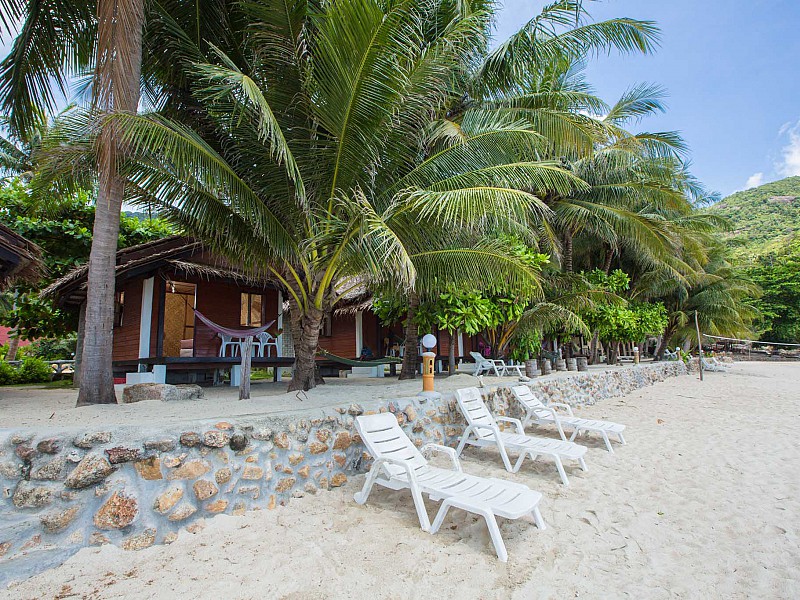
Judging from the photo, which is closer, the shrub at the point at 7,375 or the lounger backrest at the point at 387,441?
the lounger backrest at the point at 387,441

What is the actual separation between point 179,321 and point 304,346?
9861 mm

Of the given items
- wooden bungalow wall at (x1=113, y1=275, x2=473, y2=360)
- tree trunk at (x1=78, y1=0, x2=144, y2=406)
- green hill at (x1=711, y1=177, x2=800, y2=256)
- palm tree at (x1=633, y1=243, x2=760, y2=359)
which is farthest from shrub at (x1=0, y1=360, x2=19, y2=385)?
green hill at (x1=711, y1=177, x2=800, y2=256)

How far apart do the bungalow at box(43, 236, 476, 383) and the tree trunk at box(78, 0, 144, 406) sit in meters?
2.97

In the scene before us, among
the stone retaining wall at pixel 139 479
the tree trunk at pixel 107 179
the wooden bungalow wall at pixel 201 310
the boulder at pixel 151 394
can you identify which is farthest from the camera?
the wooden bungalow wall at pixel 201 310

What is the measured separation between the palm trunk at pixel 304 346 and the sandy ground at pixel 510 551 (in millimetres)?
2264

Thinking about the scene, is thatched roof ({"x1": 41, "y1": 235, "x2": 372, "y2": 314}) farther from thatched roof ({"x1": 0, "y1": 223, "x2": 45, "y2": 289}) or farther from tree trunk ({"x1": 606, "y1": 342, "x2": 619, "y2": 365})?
tree trunk ({"x1": 606, "y1": 342, "x2": 619, "y2": 365})

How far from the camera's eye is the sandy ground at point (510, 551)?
8.14 ft

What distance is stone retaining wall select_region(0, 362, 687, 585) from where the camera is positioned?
108 inches

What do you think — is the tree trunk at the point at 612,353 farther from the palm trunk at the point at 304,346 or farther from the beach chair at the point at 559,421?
the palm trunk at the point at 304,346

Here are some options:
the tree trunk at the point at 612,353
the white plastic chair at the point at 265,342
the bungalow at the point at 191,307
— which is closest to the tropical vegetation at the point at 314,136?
the bungalow at the point at 191,307

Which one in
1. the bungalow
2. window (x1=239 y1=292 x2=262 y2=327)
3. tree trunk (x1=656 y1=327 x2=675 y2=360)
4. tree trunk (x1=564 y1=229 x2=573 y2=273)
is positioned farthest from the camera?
tree trunk (x1=656 y1=327 x2=675 y2=360)

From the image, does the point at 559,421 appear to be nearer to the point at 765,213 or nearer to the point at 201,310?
the point at 201,310

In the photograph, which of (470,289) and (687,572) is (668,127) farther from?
(687,572)

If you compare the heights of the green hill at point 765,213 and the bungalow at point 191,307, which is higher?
the green hill at point 765,213
